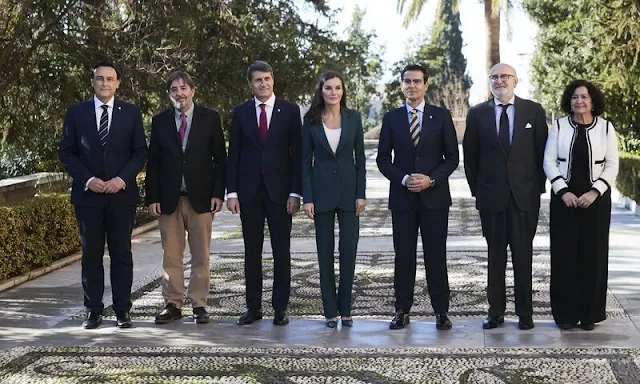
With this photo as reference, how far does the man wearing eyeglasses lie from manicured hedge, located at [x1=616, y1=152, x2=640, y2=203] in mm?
9559

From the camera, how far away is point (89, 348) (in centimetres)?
617

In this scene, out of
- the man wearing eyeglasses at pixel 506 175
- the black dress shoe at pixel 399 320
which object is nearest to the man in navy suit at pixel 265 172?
the black dress shoe at pixel 399 320

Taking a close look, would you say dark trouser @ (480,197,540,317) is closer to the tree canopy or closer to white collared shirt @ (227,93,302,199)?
white collared shirt @ (227,93,302,199)

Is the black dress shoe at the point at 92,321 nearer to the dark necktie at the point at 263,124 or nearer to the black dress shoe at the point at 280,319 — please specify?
the black dress shoe at the point at 280,319

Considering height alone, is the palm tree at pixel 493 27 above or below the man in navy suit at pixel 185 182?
above

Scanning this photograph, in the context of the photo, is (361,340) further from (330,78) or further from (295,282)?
(295,282)

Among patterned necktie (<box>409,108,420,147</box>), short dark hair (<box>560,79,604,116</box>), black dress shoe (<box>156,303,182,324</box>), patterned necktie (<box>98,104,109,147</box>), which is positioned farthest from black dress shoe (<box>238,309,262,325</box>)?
short dark hair (<box>560,79,604,116</box>)

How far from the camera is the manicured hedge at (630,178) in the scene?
1582 cm

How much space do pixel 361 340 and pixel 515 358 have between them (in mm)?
1115

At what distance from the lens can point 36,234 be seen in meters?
9.75

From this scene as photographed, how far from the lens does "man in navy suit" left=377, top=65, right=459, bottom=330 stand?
21.6ft

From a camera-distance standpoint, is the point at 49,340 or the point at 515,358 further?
the point at 49,340

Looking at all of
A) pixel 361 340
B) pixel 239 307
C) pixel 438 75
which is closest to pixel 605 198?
pixel 361 340

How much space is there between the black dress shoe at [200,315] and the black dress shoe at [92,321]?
0.71 m
